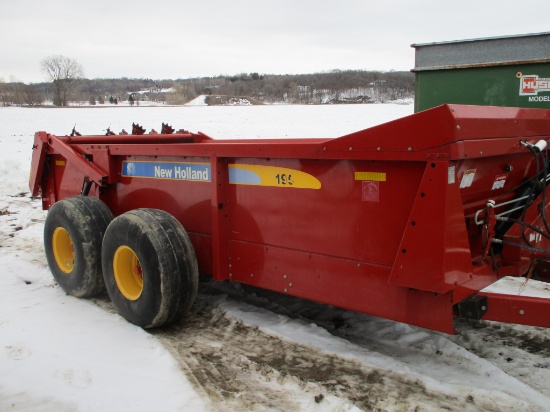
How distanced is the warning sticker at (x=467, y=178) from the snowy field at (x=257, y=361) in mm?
1193

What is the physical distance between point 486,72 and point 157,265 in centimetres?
397

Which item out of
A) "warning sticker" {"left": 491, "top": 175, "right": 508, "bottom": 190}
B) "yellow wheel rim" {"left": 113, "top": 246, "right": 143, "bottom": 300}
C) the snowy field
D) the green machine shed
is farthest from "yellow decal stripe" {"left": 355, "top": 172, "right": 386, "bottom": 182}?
the green machine shed

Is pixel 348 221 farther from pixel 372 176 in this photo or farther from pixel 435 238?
pixel 435 238

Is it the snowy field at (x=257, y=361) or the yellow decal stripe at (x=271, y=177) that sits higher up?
the yellow decal stripe at (x=271, y=177)

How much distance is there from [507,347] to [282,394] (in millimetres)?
1721

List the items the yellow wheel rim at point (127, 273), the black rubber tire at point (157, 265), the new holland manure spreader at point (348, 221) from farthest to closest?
1. the yellow wheel rim at point (127, 273)
2. the black rubber tire at point (157, 265)
3. the new holland manure spreader at point (348, 221)

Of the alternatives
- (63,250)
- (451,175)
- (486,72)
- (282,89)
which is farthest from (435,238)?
(282,89)

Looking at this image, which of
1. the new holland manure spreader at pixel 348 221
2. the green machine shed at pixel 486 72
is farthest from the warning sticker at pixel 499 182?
the green machine shed at pixel 486 72

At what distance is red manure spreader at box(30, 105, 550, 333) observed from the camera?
2.86 meters

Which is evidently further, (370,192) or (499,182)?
(499,182)

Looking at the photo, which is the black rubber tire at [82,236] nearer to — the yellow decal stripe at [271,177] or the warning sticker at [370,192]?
the yellow decal stripe at [271,177]

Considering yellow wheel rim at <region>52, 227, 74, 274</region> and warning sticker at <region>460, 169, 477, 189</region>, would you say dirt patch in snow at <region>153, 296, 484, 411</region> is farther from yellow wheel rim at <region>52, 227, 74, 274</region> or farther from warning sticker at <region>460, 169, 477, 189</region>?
yellow wheel rim at <region>52, 227, 74, 274</region>

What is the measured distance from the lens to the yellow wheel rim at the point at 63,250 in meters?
4.86

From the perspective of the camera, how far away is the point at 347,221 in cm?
327
